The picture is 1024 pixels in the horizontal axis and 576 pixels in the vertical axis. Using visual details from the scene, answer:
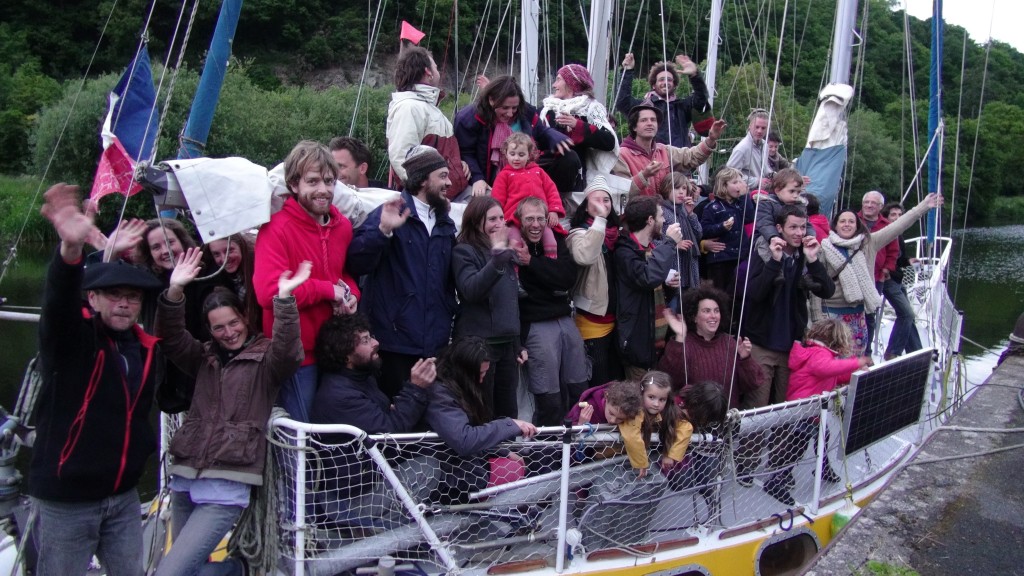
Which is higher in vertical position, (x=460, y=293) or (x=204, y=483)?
(x=460, y=293)

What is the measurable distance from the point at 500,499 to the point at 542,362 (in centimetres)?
96

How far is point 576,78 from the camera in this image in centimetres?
556

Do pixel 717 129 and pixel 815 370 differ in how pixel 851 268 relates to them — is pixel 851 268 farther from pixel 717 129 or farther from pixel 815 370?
pixel 717 129

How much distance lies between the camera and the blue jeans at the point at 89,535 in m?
3.12

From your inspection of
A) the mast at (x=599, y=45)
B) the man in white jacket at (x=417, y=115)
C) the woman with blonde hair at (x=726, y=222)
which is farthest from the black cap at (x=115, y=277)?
the mast at (x=599, y=45)

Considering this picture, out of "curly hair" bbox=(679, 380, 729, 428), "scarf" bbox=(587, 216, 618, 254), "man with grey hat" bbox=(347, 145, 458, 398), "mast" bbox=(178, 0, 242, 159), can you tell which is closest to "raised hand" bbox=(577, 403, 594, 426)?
"curly hair" bbox=(679, 380, 729, 428)

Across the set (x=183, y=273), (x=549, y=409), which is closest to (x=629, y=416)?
(x=549, y=409)

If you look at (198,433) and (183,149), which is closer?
(198,433)

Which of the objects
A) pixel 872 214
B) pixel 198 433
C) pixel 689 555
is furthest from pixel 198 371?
pixel 872 214

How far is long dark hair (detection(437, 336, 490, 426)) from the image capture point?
3.86 m

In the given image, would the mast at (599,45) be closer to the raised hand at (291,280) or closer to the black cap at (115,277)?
the raised hand at (291,280)

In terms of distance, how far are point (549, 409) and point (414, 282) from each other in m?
1.16

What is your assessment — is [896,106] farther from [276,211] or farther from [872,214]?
[276,211]

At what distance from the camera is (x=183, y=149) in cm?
434
